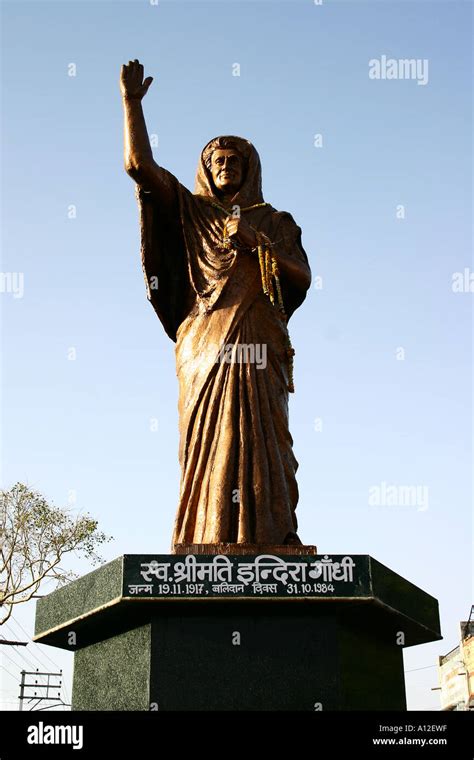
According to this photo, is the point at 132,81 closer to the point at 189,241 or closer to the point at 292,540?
the point at 189,241

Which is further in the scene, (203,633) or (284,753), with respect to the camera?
(203,633)

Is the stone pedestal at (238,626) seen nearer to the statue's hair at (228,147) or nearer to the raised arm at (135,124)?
the raised arm at (135,124)

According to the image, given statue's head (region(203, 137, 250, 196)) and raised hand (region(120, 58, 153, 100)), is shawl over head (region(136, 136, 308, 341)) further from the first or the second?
raised hand (region(120, 58, 153, 100))

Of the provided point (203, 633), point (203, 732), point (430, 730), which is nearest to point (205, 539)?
point (203, 633)

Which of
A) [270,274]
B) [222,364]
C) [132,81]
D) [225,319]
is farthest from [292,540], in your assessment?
[132,81]

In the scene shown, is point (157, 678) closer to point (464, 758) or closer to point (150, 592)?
point (150, 592)

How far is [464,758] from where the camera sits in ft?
18.5

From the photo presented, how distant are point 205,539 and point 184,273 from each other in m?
2.37

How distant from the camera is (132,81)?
751 centimetres

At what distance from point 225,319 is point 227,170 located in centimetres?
145

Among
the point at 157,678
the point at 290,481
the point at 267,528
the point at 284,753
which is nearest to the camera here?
the point at 284,753

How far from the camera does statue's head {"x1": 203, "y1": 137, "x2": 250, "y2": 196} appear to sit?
8227 mm

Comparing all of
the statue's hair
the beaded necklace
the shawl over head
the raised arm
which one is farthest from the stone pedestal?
the statue's hair

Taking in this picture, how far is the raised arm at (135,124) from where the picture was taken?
7484 millimetres
